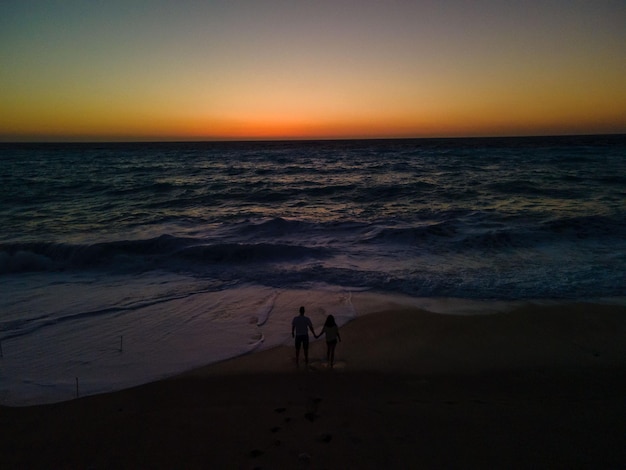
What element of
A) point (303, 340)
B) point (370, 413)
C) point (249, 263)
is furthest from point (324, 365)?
point (249, 263)

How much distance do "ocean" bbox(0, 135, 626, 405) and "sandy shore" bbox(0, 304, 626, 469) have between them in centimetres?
113

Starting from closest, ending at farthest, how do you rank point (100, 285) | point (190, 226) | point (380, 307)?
point (380, 307) → point (100, 285) → point (190, 226)

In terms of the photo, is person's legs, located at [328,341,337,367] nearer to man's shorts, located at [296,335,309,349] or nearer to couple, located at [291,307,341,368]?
couple, located at [291,307,341,368]

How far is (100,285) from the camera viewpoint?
13.2m

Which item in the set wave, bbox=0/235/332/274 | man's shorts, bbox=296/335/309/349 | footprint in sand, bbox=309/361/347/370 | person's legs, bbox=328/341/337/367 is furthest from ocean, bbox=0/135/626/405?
person's legs, bbox=328/341/337/367

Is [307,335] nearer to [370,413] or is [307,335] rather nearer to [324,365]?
[324,365]

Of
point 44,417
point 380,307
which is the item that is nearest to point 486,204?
point 380,307

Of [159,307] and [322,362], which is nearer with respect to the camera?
[322,362]

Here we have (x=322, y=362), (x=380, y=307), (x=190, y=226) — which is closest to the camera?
(x=322, y=362)

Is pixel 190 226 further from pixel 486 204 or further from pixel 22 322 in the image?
pixel 486 204

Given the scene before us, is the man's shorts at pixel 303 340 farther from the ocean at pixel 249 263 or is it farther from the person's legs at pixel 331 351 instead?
the ocean at pixel 249 263

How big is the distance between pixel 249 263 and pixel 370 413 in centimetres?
1055

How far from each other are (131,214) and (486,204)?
21.6m

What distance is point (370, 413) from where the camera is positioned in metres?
6.13
